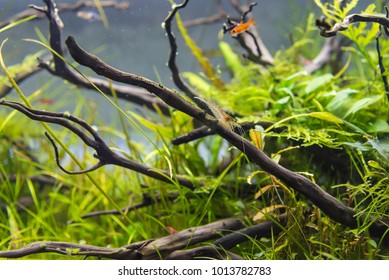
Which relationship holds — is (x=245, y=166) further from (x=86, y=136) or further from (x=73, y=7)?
(x=73, y=7)

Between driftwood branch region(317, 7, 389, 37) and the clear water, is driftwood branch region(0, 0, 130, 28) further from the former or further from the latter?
driftwood branch region(317, 7, 389, 37)

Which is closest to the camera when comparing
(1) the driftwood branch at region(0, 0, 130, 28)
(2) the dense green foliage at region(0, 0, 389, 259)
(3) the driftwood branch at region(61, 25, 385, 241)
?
(3) the driftwood branch at region(61, 25, 385, 241)

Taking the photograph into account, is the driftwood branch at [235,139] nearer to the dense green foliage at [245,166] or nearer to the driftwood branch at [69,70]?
the dense green foliage at [245,166]

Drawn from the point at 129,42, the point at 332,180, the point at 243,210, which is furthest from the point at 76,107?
the point at 332,180

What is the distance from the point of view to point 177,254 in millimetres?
1420

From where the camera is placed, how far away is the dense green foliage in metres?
1.45

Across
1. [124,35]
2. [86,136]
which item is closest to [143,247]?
[86,136]

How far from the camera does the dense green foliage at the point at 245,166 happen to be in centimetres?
145

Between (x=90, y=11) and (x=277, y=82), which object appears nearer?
(x=90, y=11)

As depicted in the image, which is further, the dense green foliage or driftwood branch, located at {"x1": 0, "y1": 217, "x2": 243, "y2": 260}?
the dense green foliage

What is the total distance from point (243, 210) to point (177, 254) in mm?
463

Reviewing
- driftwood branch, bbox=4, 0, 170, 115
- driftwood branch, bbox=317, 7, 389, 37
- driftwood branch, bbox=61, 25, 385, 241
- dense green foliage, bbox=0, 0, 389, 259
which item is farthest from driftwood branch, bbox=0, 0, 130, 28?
driftwood branch, bbox=317, 7, 389, 37
